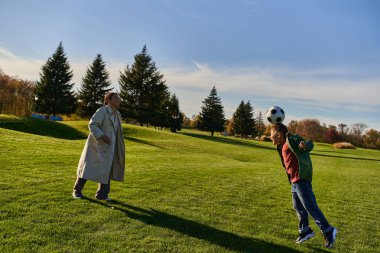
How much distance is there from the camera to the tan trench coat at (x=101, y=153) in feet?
23.0

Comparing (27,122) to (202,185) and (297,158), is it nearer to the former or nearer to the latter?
(202,185)

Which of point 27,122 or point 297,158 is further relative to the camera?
point 27,122

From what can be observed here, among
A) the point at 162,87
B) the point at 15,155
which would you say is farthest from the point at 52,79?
the point at 15,155

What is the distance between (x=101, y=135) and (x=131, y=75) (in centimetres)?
5631

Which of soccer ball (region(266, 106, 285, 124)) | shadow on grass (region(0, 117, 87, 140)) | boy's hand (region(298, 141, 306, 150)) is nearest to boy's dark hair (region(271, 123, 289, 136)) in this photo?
soccer ball (region(266, 106, 285, 124))

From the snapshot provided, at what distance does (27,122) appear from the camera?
92.1ft

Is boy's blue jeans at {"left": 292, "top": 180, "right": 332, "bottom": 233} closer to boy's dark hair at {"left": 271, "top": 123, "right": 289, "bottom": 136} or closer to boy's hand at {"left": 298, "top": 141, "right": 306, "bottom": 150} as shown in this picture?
boy's hand at {"left": 298, "top": 141, "right": 306, "bottom": 150}

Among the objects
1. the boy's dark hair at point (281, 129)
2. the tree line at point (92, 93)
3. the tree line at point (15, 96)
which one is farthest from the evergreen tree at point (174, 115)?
the boy's dark hair at point (281, 129)

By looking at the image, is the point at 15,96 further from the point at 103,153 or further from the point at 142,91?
the point at 103,153

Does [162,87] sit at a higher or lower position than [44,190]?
higher

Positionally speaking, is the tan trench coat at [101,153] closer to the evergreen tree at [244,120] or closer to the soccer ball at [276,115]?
the soccer ball at [276,115]

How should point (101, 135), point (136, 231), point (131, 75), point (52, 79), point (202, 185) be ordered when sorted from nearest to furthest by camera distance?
1. point (136, 231)
2. point (101, 135)
3. point (202, 185)
4. point (52, 79)
5. point (131, 75)

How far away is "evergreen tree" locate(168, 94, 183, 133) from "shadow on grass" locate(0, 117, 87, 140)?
36.5 metres

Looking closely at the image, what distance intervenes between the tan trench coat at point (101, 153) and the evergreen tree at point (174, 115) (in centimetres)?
5774
